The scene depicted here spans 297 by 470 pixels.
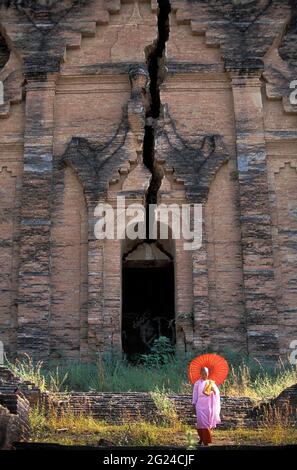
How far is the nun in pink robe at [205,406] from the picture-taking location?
10602 millimetres

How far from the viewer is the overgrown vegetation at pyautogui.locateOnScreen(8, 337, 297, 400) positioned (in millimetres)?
14362

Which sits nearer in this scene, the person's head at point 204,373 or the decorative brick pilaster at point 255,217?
the person's head at point 204,373

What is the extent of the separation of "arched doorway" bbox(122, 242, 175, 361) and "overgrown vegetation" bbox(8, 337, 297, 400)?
1732mm

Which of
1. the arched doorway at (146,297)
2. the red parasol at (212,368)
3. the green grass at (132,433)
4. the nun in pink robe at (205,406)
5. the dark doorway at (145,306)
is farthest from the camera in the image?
the dark doorway at (145,306)

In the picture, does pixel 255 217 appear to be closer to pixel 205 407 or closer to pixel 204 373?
pixel 204 373

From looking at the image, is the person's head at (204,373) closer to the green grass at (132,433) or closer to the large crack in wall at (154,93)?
the green grass at (132,433)

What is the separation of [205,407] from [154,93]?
10.3m

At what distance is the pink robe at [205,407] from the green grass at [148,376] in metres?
2.64

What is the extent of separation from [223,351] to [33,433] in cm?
601

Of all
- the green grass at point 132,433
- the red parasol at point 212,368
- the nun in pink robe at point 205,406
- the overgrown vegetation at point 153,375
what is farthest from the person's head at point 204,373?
the overgrown vegetation at point 153,375

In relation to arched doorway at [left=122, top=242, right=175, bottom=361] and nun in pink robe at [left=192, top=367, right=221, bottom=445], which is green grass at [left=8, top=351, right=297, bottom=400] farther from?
nun in pink robe at [left=192, top=367, right=221, bottom=445]

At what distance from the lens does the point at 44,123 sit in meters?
18.9
